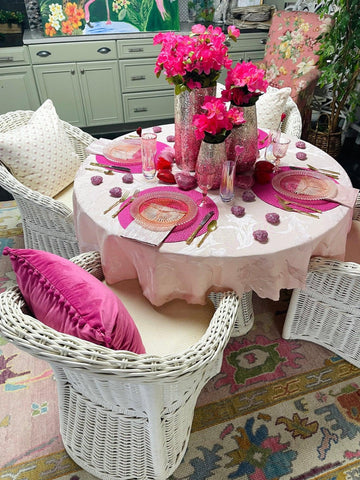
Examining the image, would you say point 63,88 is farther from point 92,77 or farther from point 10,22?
point 10,22

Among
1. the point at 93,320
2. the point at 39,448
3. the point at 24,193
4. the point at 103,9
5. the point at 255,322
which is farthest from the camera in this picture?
the point at 103,9

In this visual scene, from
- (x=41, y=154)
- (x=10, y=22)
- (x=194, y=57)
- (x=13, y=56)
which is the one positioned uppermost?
(x=194, y=57)

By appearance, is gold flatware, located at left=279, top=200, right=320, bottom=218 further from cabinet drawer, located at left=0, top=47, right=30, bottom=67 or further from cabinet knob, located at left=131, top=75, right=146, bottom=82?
cabinet drawer, located at left=0, top=47, right=30, bottom=67

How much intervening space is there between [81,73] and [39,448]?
3198 mm

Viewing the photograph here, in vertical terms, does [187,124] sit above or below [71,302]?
above

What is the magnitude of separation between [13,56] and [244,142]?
2794mm

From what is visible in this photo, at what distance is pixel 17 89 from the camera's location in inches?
135

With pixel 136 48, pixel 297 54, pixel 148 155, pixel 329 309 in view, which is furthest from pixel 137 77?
pixel 329 309

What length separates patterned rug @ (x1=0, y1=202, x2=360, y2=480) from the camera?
134 cm

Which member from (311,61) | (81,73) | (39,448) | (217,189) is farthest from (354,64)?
(39,448)

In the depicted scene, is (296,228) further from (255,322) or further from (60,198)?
(60,198)

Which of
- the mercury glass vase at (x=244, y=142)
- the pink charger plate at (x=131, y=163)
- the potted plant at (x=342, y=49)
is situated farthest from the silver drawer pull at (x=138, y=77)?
the mercury glass vase at (x=244, y=142)

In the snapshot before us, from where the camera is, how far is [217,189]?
1.47 meters

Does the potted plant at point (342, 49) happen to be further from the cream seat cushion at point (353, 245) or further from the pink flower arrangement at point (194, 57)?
the pink flower arrangement at point (194, 57)
